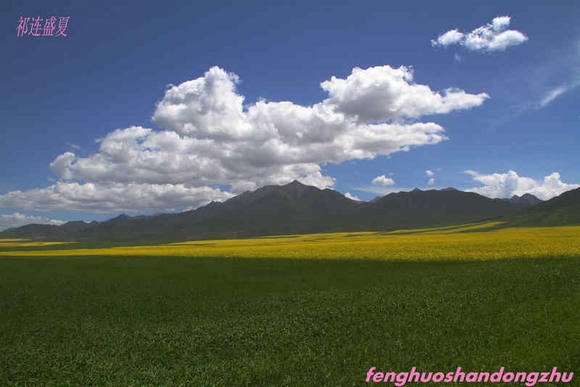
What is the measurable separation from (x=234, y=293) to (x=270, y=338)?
15.2 m

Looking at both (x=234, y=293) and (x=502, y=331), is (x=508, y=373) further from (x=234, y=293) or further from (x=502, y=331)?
(x=234, y=293)

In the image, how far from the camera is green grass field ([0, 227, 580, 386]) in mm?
17391

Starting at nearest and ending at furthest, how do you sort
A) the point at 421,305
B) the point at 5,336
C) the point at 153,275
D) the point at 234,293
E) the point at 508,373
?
the point at 508,373 < the point at 5,336 < the point at 421,305 < the point at 234,293 < the point at 153,275

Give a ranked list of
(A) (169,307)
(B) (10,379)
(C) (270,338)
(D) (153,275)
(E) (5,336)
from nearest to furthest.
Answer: (B) (10,379)
(C) (270,338)
(E) (5,336)
(A) (169,307)
(D) (153,275)

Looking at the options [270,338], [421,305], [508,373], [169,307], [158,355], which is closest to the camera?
[508,373]

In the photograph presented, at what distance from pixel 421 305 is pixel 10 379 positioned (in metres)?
25.2

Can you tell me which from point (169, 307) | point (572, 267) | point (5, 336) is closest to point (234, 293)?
point (169, 307)

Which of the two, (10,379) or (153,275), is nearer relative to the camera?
(10,379)

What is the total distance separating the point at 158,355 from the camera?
2017 cm

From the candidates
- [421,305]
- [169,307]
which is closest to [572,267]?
[421,305]

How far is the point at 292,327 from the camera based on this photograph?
2375 cm

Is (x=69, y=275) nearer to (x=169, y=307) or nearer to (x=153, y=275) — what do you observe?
(x=153, y=275)

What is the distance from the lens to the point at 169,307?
32219 millimetres

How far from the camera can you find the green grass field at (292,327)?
685 inches
